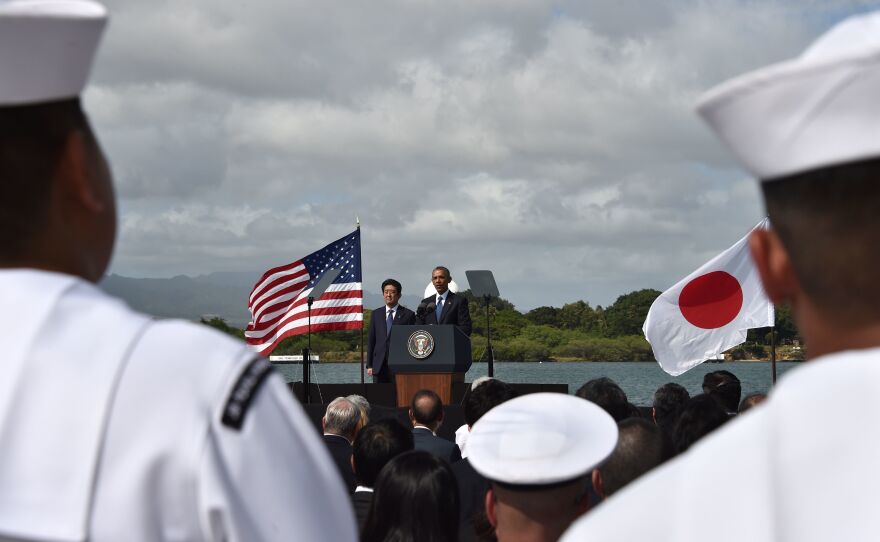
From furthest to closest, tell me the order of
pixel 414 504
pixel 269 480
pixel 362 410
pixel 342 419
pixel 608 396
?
pixel 362 410 < pixel 342 419 < pixel 608 396 < pixel 414 504 < pixel 269 480

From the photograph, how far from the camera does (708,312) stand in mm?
10391

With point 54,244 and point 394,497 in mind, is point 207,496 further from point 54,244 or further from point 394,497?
point 394,497

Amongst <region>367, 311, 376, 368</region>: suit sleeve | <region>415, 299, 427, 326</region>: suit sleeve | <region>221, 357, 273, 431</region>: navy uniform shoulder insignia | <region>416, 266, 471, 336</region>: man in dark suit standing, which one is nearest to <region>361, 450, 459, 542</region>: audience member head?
<region>221, 357, 273, 431</region>: navy uniform shoulder insignia

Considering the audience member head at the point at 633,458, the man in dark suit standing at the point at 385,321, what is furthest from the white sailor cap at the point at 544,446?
the man in dark suit standing at the point at 385,321

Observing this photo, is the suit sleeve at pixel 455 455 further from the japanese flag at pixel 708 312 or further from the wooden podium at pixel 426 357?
the wooden podium at pixel 426 357

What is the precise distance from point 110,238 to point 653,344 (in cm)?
942

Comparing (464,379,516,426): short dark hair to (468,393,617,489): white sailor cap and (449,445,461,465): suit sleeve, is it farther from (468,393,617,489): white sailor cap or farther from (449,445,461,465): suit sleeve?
(468,393,617,489): white sailor cap

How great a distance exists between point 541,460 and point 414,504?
1.03m

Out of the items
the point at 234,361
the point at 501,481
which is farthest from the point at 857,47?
the point at 501,481

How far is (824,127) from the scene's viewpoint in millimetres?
1152

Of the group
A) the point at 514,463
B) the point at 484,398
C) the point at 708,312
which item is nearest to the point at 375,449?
the point at 484,398

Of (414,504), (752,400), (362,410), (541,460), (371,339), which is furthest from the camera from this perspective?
(371,339)

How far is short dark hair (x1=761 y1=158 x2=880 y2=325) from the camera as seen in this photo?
113 centimetres

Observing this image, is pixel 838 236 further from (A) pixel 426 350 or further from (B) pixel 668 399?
(A) pixel 426 350
